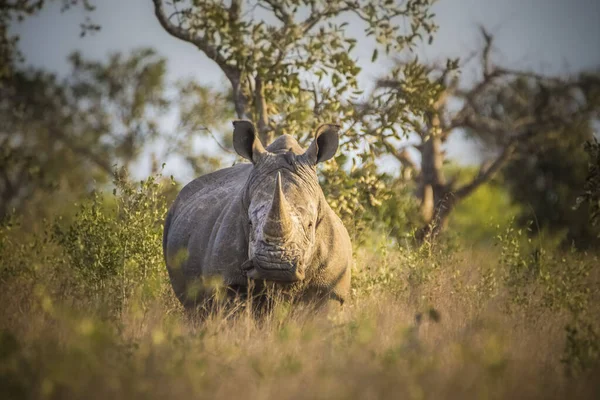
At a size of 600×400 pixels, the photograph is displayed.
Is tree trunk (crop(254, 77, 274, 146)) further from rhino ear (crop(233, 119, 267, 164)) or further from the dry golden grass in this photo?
the dry golden grass

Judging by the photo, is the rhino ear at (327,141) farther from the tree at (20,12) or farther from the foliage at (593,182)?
Result: the tree at (20,12)

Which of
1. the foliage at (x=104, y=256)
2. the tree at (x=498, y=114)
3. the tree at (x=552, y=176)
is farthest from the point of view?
the tree at (x=552, y=176)

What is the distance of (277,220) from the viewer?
6488mm

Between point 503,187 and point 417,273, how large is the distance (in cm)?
1750

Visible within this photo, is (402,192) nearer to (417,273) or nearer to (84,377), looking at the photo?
(417,273)

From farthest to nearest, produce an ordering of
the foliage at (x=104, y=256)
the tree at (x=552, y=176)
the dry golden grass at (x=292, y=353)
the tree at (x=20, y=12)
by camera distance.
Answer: the tree at (x=552, y=176)
the tree at (x=20, y=12)
the foliage at (x=104, y=256)
the dry golden grass at (x=292, y=353)

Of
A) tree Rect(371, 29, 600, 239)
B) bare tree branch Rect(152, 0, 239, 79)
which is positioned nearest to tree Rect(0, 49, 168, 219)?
tree Rect(371, 29, 600, 239)

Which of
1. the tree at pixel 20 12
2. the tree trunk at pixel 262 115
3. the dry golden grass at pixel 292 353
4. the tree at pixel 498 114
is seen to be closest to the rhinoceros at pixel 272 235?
the dry golden grass at pixel 292 353

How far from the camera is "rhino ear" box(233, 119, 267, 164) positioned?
7.59 m

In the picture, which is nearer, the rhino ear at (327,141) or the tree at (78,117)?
the rhino ear at (327,141)

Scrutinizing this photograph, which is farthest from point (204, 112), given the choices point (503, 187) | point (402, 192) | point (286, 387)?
point (286, 387)

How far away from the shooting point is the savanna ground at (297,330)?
464 cm

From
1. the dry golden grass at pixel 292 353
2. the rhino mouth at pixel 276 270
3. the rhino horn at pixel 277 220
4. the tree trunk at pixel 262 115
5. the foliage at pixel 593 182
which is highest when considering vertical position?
the tree trunk at pixel 262 115

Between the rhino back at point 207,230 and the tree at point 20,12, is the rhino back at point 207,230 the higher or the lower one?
the lower one
